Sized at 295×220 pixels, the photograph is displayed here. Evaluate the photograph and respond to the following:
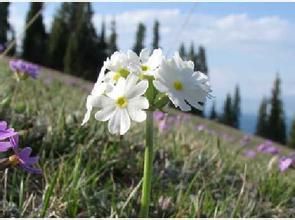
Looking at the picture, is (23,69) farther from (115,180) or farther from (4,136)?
(4,136)

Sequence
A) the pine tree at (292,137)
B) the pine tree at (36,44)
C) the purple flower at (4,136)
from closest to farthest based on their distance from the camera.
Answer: the purple flower at (4,136) < the pine tree at (36,44) < the pine tree at (292,137)

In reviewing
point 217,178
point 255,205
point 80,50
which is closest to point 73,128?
point 217,178

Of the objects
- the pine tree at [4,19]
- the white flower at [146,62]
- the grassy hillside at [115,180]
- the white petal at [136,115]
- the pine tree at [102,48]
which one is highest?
the white flower at [146,62]

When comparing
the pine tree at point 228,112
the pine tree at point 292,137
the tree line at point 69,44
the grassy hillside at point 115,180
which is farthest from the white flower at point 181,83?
the pine tree at point 228,112

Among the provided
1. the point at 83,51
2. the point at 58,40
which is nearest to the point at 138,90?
the point at 83,51

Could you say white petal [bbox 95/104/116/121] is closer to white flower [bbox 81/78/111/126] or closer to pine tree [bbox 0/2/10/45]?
white flower [bbox 81/78/111/126]

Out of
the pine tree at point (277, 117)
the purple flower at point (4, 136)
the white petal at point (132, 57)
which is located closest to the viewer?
the purple flower at point (4, 136)

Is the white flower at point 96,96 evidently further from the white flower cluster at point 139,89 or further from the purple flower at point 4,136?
the purple flower at point 4,136

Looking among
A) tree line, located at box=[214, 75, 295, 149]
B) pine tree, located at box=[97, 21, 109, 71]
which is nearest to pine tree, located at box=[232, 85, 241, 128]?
tree line, located at box=[214, 75, 295, 149]
